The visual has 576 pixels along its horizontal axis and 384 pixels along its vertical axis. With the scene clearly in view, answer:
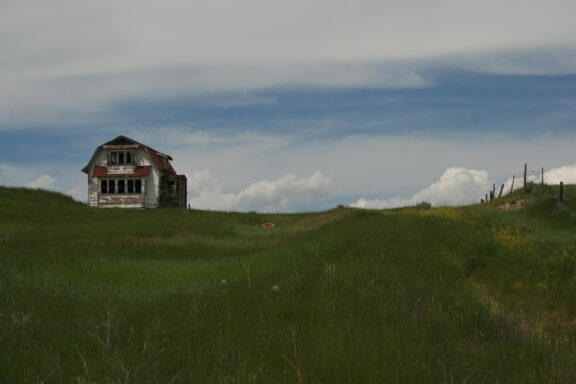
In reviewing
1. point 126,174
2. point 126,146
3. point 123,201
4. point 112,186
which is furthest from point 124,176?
point 126,146

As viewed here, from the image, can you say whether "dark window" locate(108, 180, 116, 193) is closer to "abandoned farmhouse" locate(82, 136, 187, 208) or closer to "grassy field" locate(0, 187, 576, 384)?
"abandoned farmhouse" locate(82, 136, 187, 208)

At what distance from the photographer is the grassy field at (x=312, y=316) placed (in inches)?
213

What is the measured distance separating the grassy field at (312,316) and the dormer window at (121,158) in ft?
127

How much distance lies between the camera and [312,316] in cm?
739

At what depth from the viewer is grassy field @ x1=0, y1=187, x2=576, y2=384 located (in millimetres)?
5418

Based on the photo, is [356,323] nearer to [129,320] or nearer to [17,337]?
[129,320]

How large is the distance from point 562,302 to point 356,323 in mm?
8657

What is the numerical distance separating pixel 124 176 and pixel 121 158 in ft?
6.85

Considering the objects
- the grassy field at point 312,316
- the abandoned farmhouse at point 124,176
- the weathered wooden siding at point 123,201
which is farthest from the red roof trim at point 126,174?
the grassy field at point 312,316

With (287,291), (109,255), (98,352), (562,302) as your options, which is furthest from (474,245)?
(98,352)

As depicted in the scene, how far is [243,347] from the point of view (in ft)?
19.4

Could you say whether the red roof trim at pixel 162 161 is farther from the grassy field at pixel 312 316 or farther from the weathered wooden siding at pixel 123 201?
the grassy field at pixel 312 316

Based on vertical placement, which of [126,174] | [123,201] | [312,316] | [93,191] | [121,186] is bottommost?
[312,316]

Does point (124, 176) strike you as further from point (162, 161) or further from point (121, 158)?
point (162, 161)
